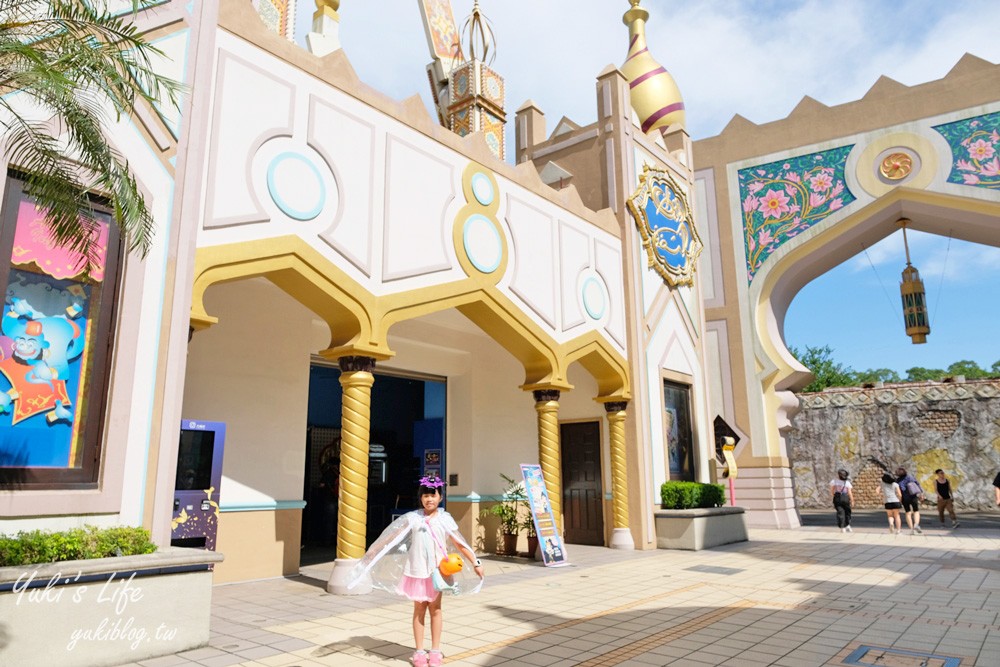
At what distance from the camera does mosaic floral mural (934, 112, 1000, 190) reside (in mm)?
16203

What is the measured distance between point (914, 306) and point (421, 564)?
53.0 ft

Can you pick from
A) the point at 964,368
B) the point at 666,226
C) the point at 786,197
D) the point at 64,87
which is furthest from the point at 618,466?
the point at 964,368

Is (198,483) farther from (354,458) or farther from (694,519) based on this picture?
(694,519)

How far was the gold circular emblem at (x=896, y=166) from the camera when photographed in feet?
56.3

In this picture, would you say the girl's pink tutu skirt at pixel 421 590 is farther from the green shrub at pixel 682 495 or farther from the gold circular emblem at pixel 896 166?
the gold circular emblem at pixel 896 166

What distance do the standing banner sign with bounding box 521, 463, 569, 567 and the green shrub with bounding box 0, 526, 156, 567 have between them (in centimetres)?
618

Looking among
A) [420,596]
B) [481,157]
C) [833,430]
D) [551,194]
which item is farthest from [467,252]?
[833,430]

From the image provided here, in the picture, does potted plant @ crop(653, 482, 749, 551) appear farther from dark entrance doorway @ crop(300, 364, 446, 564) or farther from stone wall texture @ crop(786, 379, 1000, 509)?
stone wall texture @ crop(786, 379, 1000, 509)

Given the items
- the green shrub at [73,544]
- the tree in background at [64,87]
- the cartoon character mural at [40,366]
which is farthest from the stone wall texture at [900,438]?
the tree in background at [64,87]

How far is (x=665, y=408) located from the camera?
14.5 metres

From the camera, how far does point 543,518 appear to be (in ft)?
35.9

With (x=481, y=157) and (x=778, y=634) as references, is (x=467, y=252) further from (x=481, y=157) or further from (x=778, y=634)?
(x=778, y=634)

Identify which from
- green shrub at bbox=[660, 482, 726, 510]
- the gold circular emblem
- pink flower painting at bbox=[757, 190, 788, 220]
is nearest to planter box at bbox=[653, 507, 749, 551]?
green shrub at bbox=[660, 482, 726, 510]

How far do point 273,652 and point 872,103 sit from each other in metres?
19.0
